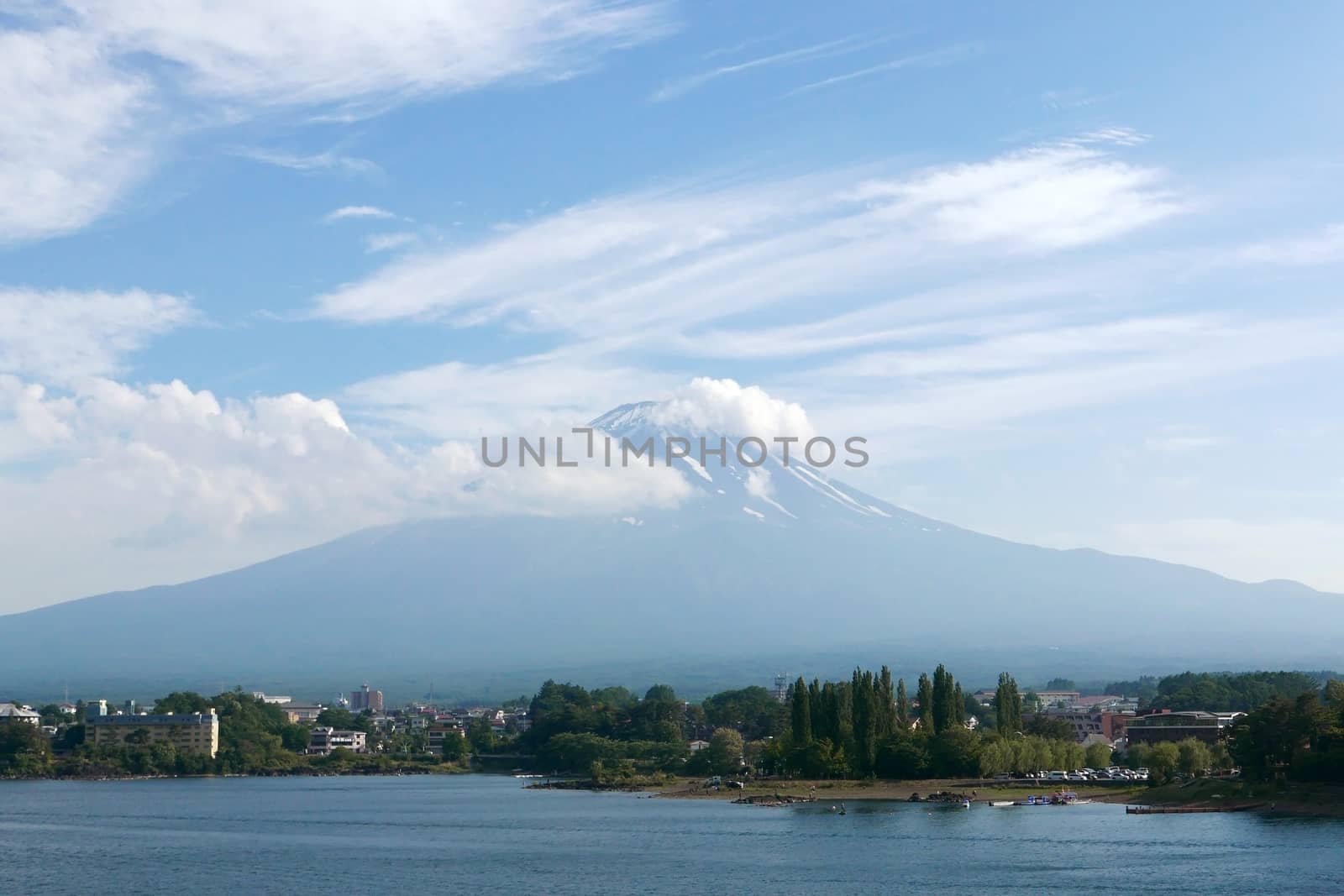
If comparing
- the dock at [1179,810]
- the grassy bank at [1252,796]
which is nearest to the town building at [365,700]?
the grassy bank at [1252,796]

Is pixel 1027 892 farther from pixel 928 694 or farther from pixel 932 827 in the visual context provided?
pixel 928 694

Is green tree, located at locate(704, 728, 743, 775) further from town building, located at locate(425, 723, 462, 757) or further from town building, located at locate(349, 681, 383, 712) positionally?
town building, located at locate(349, 681, 383, 712)

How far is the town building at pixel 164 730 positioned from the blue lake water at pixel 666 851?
42.2m

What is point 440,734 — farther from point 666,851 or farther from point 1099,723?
point 666,851

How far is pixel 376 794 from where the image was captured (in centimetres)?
8350

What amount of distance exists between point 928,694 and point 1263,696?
180ft

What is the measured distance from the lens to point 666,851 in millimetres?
47938

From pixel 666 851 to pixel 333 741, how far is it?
277 ft

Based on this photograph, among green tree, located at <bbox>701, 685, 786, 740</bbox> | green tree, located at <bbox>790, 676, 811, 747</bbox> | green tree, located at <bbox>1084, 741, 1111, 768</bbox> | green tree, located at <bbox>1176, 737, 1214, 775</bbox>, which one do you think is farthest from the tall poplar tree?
green tree, located at <bbox>701, 685, 786, 740</bbox>

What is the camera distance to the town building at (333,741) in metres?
125

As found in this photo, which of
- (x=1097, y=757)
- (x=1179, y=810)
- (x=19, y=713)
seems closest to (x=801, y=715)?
(x=1097, y=757)

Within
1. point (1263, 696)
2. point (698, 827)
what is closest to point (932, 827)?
point (698, 827)

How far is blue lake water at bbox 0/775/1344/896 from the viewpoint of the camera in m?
40.0

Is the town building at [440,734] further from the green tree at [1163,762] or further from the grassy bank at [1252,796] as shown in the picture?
the grassy bank at [1252,796]
